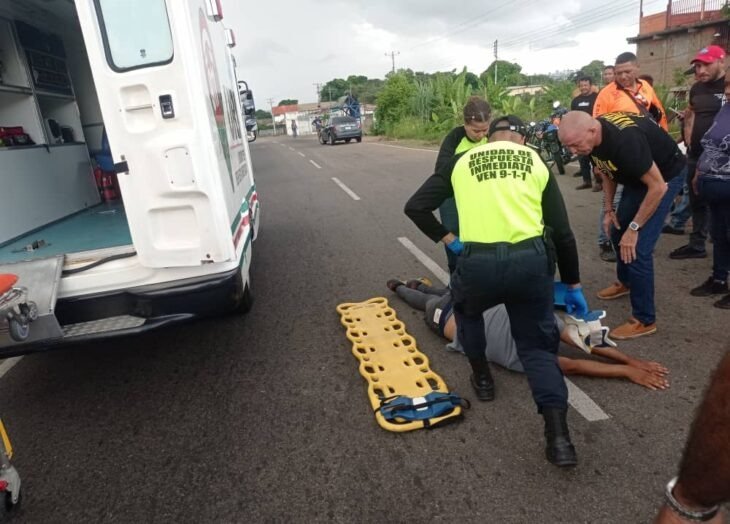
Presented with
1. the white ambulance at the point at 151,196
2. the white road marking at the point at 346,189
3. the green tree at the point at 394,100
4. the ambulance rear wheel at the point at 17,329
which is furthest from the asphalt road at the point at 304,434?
the green tree at the point at 394,100

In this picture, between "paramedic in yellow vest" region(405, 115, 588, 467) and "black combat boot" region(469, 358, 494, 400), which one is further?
"black combat boot" region(469, 358, 494, 400)

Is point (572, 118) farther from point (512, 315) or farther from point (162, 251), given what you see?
point (162, 251)

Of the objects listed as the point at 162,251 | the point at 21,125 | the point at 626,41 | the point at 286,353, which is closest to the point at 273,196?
the point at 21,125

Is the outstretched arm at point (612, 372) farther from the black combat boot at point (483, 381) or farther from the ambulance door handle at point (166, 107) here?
the ambulance door handle at point (166, 107)

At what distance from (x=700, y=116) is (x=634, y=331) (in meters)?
2.72

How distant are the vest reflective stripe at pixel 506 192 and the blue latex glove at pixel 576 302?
597 mm

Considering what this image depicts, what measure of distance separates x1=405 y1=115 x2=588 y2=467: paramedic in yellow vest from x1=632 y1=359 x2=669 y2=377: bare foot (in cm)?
87

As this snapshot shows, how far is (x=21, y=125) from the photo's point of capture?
5.14 meters

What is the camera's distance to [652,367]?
307cm

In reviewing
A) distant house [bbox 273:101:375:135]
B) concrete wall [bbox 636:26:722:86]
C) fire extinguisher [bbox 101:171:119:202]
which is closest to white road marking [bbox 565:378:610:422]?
fire extinguisher [bbox 101:171:119:202]

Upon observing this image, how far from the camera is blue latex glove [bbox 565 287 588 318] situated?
9.24 feet

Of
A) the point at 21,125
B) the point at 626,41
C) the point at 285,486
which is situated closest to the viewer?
the point at 285,486

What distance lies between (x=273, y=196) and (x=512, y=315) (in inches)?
376

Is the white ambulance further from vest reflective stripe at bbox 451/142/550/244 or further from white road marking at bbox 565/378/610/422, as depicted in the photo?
white road marking at bbox 565/378/610/422
